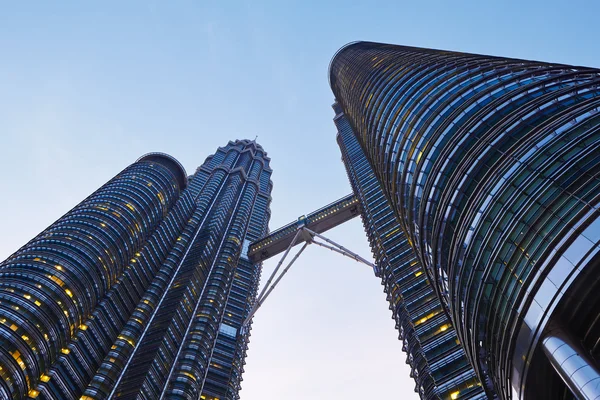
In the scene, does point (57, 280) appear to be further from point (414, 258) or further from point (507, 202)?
point (507, 202)

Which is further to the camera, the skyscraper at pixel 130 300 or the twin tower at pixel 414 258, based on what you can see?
the skyscraper at pixel 130 300

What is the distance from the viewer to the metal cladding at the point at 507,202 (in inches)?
965

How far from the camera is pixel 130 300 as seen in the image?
101 m

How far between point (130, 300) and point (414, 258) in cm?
6039

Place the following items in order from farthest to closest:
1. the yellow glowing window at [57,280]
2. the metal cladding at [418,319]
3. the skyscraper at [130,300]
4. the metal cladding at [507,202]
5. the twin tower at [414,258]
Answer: the yellow glowing window at [57,280], the skyscraper at [130,300], the metal cladding at [418,319], the twin tower at [414,258], the metal cladding at [507,202]

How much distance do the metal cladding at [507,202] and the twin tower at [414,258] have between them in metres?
0.12

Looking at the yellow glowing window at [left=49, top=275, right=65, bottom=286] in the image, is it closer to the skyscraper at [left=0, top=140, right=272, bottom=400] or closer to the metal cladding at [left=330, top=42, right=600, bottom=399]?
the skyscraper at [left=0, top=140, right=272, bottom=400]

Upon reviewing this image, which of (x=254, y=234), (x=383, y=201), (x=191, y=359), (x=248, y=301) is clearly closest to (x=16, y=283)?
(x=191, y=359)

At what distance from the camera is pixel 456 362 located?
57.1m

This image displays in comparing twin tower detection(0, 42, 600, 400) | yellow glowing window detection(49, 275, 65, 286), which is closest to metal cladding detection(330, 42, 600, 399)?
twin tower detection(0, 42, 600, 400)

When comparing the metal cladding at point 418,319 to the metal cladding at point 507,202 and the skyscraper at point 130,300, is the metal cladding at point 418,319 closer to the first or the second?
the metal cladding at point 507,202

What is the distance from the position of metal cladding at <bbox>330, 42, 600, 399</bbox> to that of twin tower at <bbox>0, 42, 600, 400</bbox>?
0.12 meters

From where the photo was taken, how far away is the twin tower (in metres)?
25.6

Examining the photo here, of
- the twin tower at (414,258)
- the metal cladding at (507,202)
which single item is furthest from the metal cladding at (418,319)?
the metal cladding at (507,202)
